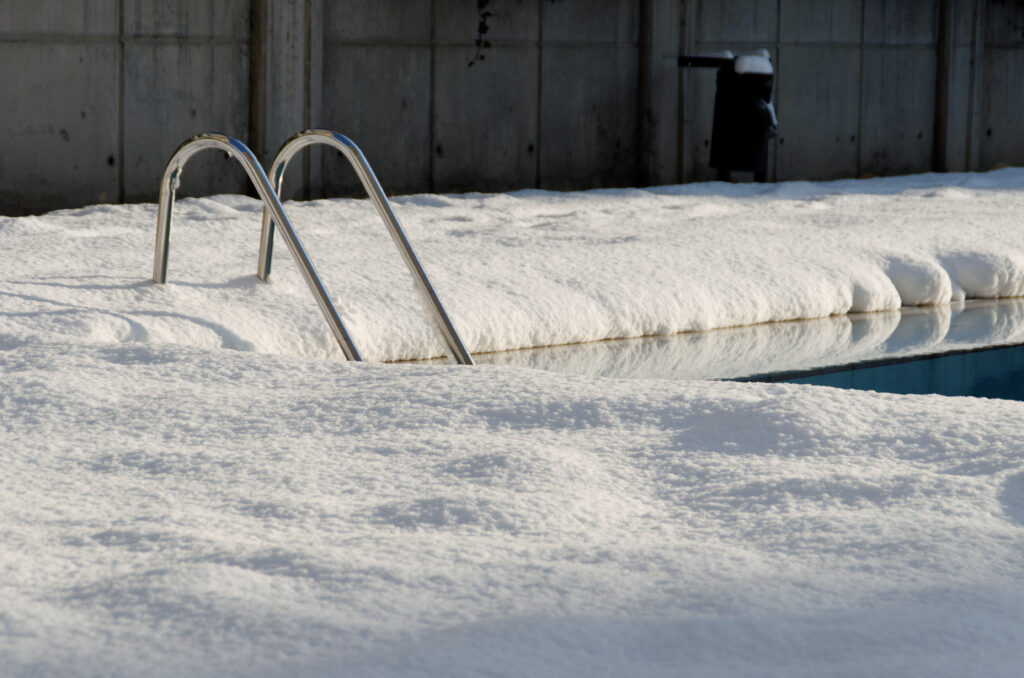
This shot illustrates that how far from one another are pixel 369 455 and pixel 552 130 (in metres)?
6.35

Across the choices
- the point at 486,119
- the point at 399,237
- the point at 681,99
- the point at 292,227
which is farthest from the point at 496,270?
the point at 681,99

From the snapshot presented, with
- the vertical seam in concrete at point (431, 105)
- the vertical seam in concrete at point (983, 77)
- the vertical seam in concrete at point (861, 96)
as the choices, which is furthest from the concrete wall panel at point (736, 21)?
the vertical seam in concrete at point (983, 77)

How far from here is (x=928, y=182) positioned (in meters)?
9.32

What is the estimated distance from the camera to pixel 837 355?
15.3 ft

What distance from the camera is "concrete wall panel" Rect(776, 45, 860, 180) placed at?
32.0 feet

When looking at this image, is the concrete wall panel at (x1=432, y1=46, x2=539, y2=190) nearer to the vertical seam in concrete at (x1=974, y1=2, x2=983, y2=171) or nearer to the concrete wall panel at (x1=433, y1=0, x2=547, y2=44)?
the concrete wall panel at (x1=433, y1=0, x2=547, y2=44)

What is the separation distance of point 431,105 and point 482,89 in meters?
0.39

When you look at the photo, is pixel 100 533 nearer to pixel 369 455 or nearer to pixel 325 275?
pixel 369 455

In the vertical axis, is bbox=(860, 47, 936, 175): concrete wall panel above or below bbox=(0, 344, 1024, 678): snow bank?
above

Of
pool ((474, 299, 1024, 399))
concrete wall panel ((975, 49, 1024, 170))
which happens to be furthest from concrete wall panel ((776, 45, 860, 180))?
pool ((474, 299, 1024, 399))

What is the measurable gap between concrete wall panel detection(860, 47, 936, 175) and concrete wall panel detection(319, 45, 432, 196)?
3905 millimetres

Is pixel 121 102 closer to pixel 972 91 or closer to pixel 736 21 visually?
pixel 736 21

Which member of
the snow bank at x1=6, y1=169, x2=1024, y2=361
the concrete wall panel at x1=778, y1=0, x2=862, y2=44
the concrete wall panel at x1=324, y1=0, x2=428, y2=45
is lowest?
the snow bank at x1=6, y1=169, x2=1024, y2=361

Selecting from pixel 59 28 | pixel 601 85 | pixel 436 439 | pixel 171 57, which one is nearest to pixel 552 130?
pixel 601 85
